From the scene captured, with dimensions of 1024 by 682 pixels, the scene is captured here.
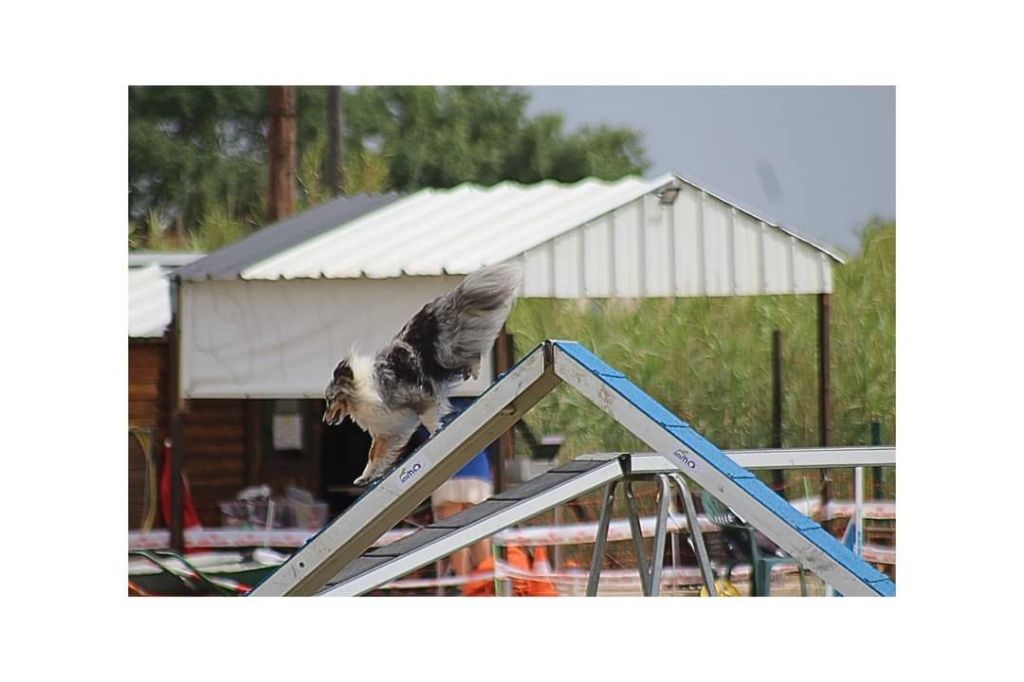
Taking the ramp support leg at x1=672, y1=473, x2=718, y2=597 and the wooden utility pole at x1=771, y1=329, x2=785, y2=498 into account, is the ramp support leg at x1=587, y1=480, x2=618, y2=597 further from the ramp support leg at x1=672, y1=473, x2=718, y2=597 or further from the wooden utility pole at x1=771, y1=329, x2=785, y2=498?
the wooden utility pole at x1=771, y1=329, x2=785, y2=498

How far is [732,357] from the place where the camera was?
6055 mm

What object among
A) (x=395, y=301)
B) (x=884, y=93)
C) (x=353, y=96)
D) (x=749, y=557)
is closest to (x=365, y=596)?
(x=395, y=301)

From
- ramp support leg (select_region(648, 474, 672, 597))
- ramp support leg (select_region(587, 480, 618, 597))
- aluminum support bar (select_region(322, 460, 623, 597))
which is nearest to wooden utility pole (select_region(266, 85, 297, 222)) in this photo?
aluminum support bar (select_region(322, 460, 623, 597))

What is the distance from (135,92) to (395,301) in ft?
4.42

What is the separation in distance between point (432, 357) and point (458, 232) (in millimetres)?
548

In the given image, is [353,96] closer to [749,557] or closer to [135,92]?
[135,92]

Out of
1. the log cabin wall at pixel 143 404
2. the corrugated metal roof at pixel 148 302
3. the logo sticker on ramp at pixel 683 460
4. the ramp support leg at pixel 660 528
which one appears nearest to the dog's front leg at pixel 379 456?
the log cabin wall at pixel 143 404

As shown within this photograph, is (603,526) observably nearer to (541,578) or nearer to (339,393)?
(541,578)

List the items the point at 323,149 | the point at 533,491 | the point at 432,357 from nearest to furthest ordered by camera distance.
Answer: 1. the point at 533,491
2. the point at 432,357
3. the point at 323,149

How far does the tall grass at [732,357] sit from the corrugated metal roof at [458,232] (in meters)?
0.27

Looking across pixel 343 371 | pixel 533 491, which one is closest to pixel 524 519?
pixel 533 491

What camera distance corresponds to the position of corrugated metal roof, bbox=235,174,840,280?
588 centimetres

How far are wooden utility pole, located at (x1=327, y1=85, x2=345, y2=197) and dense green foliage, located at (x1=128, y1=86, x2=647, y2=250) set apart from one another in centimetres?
3

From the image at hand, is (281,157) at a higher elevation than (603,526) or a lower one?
higher
